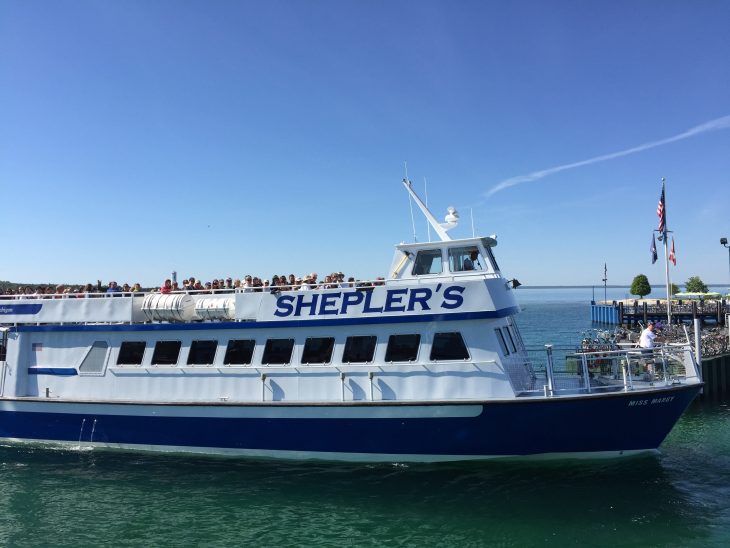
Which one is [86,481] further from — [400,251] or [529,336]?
[529,336]

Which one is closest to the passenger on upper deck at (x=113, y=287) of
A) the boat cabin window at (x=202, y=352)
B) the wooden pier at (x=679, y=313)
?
the boat cabin window at (x=202, y=352)

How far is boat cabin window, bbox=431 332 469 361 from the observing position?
980cm

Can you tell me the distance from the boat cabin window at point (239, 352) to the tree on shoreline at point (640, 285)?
56.7m

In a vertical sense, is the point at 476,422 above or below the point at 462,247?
below

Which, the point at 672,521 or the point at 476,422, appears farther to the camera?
the point at 476,422

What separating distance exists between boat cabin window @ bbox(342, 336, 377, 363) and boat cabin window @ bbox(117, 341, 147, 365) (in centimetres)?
461

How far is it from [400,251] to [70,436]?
8253mm

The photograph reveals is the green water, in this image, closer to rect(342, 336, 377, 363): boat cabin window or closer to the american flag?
rect(342, 336, 377, 363): boat cabin window

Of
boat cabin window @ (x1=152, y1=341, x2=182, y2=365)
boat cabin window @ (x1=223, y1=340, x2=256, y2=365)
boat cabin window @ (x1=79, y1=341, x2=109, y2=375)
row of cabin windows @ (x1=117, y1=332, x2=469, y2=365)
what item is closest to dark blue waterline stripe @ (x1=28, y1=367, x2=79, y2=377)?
boat cabin window @ (x1=79, y1=341, x2=109, y2=375)

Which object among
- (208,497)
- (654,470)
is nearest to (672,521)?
(654,470)

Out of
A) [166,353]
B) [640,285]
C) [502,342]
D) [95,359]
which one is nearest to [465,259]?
[502,342]

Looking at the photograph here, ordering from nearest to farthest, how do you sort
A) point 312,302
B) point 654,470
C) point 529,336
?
point 654,470 < point 312,302 < point 529,336

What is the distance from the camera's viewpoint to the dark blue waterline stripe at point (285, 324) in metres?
9.74

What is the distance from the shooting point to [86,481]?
33.2 ft
